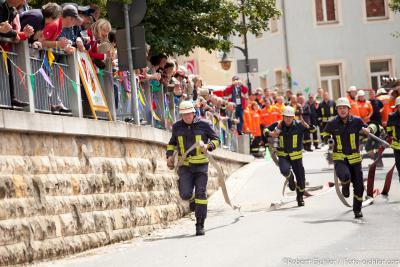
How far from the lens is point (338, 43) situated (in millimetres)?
54969

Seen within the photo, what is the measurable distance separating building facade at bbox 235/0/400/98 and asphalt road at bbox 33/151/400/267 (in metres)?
32.3

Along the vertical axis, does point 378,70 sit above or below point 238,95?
above

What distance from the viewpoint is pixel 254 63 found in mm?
38281

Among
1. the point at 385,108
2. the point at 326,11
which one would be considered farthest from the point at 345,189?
the point at 326,11

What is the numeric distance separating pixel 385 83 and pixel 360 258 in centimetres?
2217

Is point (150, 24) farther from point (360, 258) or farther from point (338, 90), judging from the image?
point (338, 90)

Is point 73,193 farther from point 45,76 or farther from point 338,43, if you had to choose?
point 338,43

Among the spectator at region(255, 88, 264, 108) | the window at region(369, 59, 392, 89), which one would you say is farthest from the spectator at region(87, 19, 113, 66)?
the window at region(369, 59, 392, 89)

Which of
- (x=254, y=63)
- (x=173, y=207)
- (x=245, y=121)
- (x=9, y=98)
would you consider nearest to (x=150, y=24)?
(x=173, y=207)

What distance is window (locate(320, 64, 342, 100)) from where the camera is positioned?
5444cm

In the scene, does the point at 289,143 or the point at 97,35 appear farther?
the point at 289,143

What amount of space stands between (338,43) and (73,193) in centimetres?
4138

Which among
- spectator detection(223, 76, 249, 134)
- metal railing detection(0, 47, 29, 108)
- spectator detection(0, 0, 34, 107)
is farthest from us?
spectator detection(223, 76, 249, 134)

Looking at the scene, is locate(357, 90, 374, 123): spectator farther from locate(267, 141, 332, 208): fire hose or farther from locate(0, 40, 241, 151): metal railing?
locate(0, 40, 241, 151): metal railing
